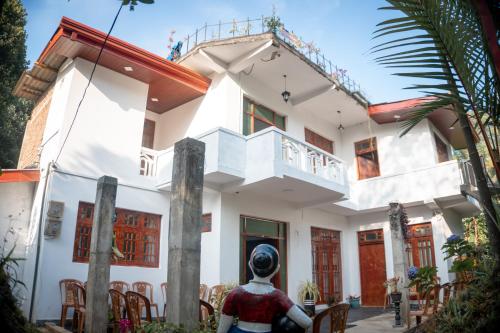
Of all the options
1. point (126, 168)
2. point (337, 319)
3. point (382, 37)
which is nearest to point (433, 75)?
point (382, 37)

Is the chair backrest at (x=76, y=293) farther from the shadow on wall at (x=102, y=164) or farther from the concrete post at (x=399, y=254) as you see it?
the concrete post at (x=399, y=254)

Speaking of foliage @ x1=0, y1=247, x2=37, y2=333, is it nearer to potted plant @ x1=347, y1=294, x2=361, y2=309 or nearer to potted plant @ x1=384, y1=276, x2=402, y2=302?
potted plant @ x1=384, y1=276, x2=402, y2=302

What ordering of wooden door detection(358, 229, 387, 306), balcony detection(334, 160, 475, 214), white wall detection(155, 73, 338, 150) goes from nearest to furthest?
white wall detection(155, 73, 338, 150), balcony detection(334, 160, 475, 214), wooden door detection(358, 229, 387, 306)

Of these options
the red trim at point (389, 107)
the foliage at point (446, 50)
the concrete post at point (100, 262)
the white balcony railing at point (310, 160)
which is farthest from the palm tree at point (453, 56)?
the red trim at point (389, 107)

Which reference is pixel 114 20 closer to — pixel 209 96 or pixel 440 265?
pixel 209 96

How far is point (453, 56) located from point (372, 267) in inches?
477

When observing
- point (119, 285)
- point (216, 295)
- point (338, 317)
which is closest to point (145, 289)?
point (119, 285)

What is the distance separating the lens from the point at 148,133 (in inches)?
460

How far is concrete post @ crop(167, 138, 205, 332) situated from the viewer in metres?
4.14

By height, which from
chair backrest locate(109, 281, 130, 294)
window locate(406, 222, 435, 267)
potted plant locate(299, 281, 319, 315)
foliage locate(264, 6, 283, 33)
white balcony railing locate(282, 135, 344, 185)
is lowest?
potted plant locate(299, 281, 319, 315)

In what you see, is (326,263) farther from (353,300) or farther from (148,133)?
(148,133)

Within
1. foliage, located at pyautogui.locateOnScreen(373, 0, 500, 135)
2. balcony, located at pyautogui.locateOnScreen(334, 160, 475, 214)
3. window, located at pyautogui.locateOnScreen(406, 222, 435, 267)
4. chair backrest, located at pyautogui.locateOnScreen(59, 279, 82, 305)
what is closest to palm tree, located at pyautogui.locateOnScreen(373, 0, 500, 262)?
foliage, located at pyautogui.locateOnScreen(373, 0, 500, 135)

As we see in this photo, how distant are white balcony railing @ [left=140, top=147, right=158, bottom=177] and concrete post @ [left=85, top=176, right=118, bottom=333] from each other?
3.45 metres

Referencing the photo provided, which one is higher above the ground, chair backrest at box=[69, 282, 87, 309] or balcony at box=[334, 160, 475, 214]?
balcony at box=[334, 160, 475, 214]
